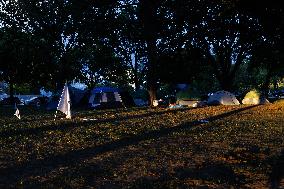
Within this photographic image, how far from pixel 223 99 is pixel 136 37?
11.7 m

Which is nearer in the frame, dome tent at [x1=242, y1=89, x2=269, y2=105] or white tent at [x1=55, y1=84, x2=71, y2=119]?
white tent at [x1=55, y1=84, x2=71, y2=119]

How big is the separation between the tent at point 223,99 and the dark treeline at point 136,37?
4.80 metres

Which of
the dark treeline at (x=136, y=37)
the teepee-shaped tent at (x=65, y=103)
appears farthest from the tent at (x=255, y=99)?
the teepee-shaped tent at (x=65, y=103)

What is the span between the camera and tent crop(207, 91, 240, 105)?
116 feet

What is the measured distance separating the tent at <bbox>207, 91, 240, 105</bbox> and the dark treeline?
480 centimetres

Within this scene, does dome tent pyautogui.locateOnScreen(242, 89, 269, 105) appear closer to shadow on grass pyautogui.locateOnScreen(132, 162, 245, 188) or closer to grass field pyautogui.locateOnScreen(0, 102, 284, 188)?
grass field pyautogui.locateOnScreen(0, 102, 284, 188)

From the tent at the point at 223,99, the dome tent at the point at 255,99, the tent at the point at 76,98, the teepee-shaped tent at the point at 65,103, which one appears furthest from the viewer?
the tent at the point at 76,98

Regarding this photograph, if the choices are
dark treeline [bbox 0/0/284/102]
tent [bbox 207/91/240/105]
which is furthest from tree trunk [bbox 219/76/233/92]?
tent [bbox 207/91/240/105]

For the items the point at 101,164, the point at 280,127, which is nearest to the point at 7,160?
the point at 101,164

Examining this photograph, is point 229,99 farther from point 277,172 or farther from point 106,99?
point 277,172

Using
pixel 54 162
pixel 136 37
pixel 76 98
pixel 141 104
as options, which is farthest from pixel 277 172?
pixel 141 104

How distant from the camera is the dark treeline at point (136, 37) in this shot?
3256cm

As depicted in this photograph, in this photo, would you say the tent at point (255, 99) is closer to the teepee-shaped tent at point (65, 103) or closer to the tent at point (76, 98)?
the tent at point (76, 98)

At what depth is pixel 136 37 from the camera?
129ft
